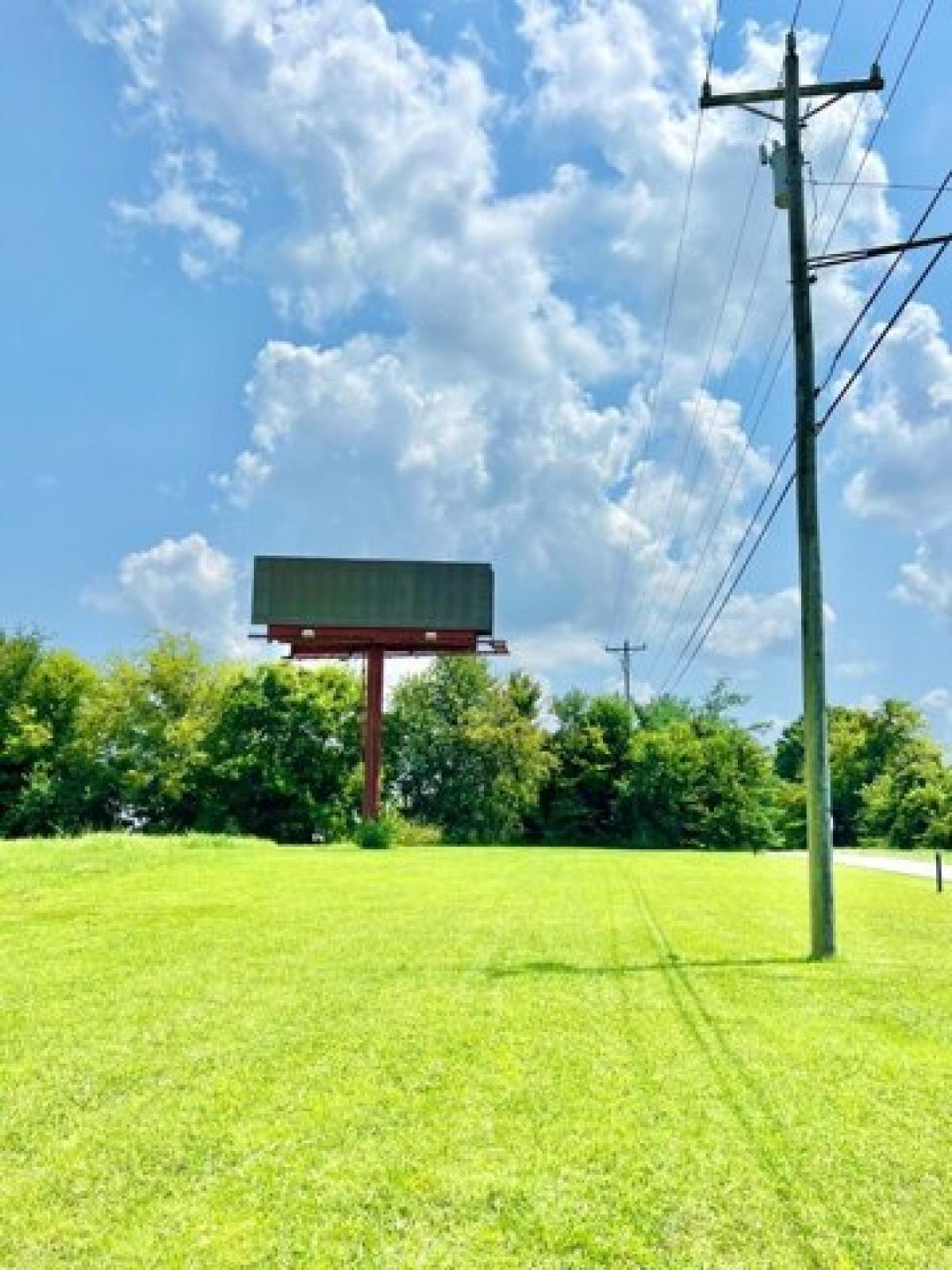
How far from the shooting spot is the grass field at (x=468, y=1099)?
370 cm

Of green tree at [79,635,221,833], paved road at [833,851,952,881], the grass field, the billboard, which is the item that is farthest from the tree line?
the grass field

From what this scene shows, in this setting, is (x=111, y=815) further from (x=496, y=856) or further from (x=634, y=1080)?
(x=634, y=1080)

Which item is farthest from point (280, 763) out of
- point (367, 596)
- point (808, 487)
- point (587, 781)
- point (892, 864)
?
point (808, 487)

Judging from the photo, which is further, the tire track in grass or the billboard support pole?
the billboard support pole

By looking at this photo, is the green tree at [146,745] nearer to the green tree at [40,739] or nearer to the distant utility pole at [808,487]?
the green tree at [40,739]

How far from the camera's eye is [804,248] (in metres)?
11.4

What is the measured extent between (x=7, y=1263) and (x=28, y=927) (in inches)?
347

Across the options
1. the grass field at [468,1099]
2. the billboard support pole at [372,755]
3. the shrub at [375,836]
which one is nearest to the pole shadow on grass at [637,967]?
the grass field at [468,1099]

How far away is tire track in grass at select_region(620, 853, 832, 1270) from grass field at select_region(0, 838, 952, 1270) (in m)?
0.02

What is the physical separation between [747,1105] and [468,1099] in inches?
57.9

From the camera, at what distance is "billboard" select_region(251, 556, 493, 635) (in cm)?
3494

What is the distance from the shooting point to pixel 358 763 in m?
49.0

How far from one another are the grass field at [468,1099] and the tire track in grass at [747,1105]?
0.02m

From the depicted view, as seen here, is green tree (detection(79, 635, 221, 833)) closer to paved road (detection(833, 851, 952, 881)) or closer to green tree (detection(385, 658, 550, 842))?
green tree (detection(385, 658, 550, 842))
